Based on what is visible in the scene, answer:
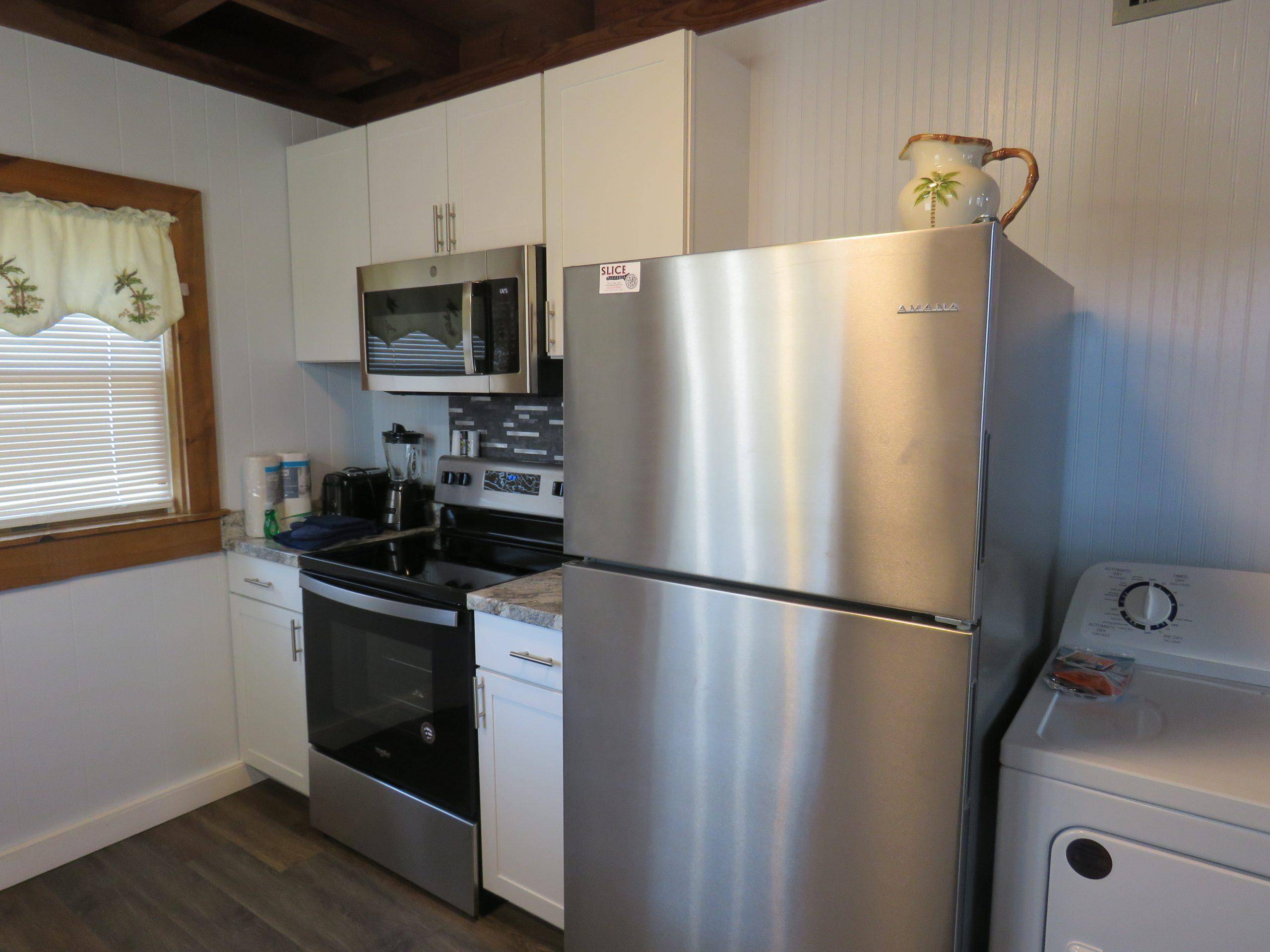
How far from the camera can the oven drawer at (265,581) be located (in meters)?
2.51

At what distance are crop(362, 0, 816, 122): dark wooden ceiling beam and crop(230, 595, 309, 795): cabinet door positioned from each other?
1.83 m

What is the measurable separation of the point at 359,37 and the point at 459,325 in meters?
0.93

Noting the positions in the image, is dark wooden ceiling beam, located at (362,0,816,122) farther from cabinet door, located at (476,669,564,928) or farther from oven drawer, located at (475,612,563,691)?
cabinet door, located at (476,669,564,928)

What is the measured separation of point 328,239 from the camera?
2.76 metres

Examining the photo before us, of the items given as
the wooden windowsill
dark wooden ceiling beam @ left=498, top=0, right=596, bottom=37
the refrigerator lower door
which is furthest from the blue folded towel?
dark wooden ceiling beam @ left=498, top=0, right=596, bottom=37

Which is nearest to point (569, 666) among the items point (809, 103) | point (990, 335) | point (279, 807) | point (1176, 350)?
point (990, 335)

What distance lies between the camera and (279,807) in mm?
2693

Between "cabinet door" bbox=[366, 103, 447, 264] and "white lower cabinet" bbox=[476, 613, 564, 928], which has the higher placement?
"cabinet door" bbox=[366, 103, 447, 264]

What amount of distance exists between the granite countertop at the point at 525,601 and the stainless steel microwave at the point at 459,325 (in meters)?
0.53

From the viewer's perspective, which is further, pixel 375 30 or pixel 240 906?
pixel 375 30

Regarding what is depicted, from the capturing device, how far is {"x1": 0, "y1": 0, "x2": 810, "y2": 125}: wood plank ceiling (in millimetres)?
2240

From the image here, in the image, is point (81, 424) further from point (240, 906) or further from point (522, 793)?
point (522, 793)

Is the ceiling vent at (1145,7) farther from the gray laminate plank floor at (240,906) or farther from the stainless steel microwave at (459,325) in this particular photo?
the gray laminate plank floor at (240,906)

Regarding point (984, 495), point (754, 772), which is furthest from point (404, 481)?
point (984, 495)
